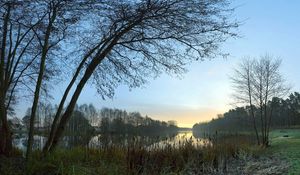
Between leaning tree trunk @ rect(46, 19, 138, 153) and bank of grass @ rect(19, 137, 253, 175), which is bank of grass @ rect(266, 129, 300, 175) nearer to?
bank of grass @ rect(19, 137, 253, 175)

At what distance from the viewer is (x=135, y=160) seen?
10.4m

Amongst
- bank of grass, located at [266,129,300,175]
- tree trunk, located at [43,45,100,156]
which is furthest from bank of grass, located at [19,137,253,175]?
bank of grass, located at [266,129,300,175]

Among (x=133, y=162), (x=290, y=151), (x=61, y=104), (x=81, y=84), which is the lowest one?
(x=290, y=151)

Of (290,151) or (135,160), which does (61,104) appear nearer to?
(135,160)

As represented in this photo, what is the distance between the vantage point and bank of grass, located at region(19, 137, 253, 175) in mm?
7949

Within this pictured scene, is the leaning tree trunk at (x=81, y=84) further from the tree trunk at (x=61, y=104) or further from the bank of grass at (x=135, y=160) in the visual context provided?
the bank of grass at (x=135, y=160)

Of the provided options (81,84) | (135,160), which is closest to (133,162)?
(135,160)

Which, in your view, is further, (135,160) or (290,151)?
(290,151)

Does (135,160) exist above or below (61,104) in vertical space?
below

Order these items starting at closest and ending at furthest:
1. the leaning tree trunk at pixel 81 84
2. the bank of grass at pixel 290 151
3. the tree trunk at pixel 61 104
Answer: the leaning tree trunk at pixel 81 84 < the tree trunk at pixel 61 104 < the bank of grass at pixel 290 151

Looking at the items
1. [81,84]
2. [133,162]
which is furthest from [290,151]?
[81,84]

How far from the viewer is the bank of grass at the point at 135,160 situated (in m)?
7.95

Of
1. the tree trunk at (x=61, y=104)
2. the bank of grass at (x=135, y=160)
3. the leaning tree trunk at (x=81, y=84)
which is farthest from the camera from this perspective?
the tree trunk at (x=61, y=104)

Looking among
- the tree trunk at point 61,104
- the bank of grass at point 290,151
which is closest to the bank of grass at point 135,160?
the tree trunk at point 61,104
